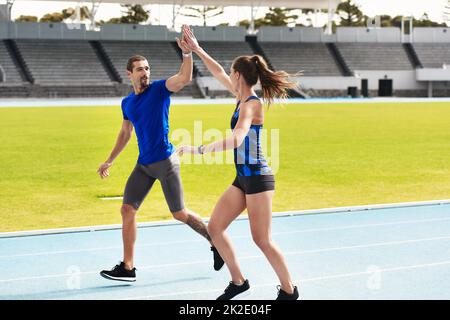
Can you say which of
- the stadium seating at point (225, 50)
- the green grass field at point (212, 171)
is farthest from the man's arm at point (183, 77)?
the stadium seating at point (225, 50)

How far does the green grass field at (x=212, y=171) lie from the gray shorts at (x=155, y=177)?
11.2ft

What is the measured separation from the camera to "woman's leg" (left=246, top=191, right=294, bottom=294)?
588 cm

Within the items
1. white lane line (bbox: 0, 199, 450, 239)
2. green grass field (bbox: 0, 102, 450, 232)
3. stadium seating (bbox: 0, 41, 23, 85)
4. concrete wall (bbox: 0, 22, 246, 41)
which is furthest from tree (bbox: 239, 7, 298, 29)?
white lane line (bbox: 0, 199, 450, 239)

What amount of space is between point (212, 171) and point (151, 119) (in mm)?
9467

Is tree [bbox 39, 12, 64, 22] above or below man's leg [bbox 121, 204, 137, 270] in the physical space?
above

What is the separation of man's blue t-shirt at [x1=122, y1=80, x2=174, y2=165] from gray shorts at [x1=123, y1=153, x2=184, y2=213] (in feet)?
0.21

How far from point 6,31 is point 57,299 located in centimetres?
5770

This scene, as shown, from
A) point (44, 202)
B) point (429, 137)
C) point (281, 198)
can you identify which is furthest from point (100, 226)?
point (429, 137)

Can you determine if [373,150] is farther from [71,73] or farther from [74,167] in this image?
[71,73]

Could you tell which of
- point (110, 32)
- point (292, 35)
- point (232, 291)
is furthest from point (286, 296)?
point (292, 35)

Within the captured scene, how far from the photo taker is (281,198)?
12.5m

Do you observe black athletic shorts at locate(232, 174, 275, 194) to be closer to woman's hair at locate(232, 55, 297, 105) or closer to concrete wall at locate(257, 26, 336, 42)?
woman's hair at locate(232, 55, 297, 105)

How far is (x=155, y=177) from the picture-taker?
23.0 feet
